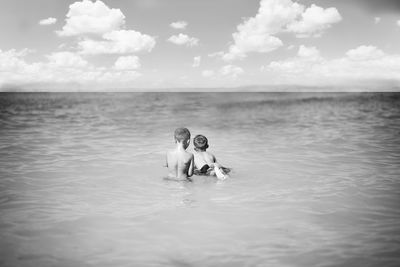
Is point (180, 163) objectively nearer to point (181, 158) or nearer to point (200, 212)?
point (181, 158)

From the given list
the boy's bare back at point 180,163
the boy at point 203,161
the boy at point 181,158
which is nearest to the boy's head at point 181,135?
the boy at point 181,158

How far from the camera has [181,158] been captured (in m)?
8.16

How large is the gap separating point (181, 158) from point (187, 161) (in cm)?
17

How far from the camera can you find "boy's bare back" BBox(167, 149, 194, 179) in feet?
26.6

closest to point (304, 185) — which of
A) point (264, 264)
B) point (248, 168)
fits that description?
point (248, 168)

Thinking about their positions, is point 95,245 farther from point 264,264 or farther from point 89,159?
point 89,159

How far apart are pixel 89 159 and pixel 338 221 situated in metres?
8.84

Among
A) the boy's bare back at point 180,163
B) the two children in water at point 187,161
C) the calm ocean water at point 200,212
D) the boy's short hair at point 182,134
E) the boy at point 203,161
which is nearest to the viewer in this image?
the calm ocean water at point 200,212

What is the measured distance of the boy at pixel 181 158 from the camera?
25.8ft

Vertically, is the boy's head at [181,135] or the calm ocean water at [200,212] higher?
the boy's head at [181,135]

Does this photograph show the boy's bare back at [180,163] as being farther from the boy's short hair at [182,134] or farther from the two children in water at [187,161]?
the boy's short hair at [182,134]

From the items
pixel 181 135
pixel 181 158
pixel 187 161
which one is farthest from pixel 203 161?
pixel 181 135

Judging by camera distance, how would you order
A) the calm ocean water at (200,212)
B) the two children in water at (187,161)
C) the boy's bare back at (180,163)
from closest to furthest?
the calm ocean water at (200,212)
the two children in water at (187,161)
the boy's bare back at (180,163)

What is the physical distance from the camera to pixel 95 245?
201 inches
